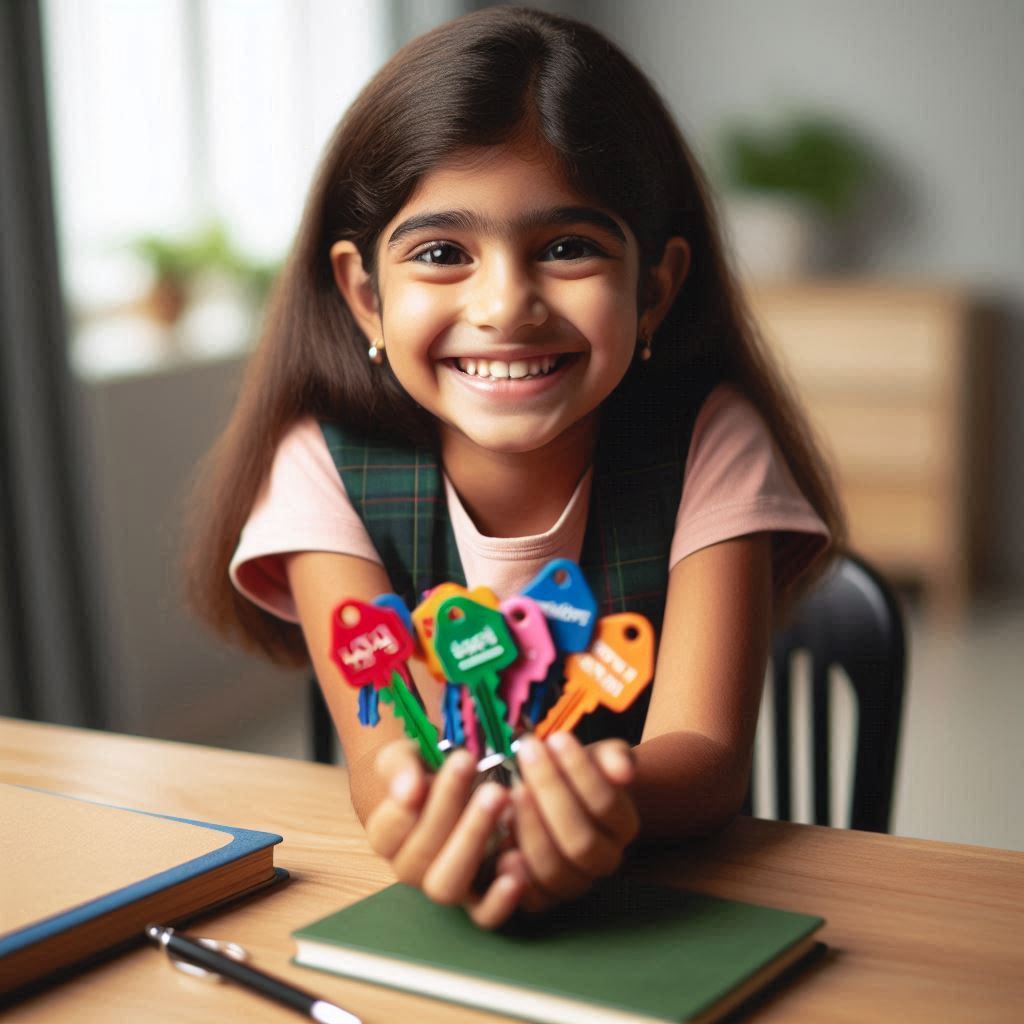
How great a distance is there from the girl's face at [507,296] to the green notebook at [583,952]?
1.17ft

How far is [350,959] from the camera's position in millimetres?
637

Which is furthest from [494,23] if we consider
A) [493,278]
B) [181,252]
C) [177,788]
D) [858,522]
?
[858,522]

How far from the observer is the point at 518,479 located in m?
1.07

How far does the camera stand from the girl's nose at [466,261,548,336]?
0.87m

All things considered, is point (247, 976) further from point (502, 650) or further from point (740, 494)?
point (740, 494)

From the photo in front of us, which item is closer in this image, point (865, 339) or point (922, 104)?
point (865, 339)

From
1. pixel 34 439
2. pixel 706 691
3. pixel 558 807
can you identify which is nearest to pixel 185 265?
pixel 34 439

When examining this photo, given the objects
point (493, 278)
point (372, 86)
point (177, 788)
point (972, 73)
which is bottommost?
point (177, 788)

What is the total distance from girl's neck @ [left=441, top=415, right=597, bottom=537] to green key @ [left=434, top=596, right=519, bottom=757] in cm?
37

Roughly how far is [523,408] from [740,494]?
19 cm

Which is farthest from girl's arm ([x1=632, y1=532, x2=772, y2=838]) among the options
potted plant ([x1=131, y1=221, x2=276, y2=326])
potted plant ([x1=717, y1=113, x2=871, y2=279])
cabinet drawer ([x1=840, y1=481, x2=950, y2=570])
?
potted plant ([x1=717, y1=113, x2=871, y2=279])

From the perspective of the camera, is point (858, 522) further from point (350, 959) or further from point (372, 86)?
point (350, 959)

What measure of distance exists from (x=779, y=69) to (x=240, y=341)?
2141 millimetres

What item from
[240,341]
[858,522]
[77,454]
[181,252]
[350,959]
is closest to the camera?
[350,959]
